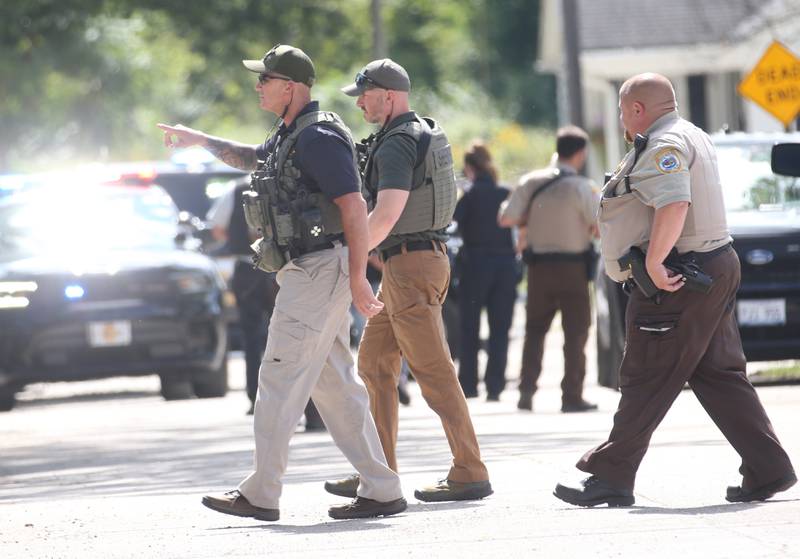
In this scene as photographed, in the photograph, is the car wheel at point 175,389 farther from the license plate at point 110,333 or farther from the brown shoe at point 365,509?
the brown shoe at point 365,509

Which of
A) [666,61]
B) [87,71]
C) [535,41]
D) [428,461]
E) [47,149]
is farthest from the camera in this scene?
[47,149]

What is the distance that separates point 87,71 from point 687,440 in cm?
3578

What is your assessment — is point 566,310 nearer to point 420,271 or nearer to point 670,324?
point 420,271

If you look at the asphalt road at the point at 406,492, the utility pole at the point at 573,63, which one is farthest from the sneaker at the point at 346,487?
the utility pole at the point at 573,63

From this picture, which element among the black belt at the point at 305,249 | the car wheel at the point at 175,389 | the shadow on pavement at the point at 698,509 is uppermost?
the black belt at the point at 305,249

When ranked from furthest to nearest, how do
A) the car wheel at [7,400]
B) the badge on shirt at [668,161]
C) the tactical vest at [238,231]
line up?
the car wheel at [7,400] < the tactical vest at [238,231] < the badge on shirt at [668,161]

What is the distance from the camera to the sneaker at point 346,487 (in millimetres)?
8055

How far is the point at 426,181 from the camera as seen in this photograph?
789 cm

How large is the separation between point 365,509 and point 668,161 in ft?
5.97

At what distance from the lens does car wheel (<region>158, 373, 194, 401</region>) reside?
14.9 m

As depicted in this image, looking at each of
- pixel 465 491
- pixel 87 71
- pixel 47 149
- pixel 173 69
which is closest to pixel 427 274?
pixel 465 491

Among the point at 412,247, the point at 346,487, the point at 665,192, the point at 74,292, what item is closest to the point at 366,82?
the point at 412,247

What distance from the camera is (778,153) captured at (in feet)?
25.2

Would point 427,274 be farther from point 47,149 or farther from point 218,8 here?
point 47,149
